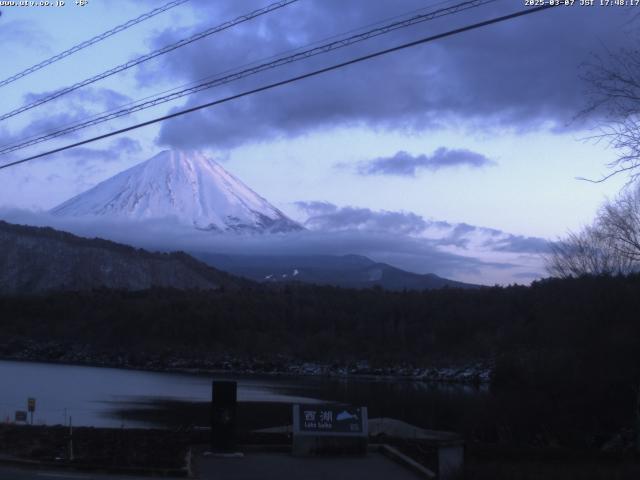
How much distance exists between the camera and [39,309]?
12462 cm

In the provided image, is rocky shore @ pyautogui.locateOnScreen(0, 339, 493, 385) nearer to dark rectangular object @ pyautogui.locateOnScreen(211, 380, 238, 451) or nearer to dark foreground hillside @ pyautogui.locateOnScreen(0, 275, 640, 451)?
dark foreground hillside @ pyautogui.locateOnScreen(0, 275, 640, 451)

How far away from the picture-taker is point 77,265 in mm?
166750

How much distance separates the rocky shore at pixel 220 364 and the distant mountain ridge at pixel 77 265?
138ft

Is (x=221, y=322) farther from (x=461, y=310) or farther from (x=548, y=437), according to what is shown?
(x=548, y=437)

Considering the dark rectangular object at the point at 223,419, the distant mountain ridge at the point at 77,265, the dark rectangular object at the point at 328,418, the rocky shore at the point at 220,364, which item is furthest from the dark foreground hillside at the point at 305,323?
the dark rectangular object at the point at 223,419

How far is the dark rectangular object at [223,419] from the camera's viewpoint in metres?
19.7

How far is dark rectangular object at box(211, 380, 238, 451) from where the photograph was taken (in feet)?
64.5

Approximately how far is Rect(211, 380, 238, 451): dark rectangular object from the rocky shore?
216ft

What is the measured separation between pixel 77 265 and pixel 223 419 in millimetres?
153722

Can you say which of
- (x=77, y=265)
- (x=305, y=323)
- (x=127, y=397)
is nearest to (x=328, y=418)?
(x=127, y=397)

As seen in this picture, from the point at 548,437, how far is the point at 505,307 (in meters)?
76.5

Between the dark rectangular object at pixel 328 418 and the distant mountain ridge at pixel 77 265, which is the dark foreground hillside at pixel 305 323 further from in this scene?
the dark rectangular object at pixel 328 418

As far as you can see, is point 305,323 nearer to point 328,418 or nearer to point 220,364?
point 220,364

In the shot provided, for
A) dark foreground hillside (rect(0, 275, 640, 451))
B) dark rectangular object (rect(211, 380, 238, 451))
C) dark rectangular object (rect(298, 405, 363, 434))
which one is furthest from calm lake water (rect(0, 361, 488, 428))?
dark rectangular object (rect(298, 405, 363, 434))
